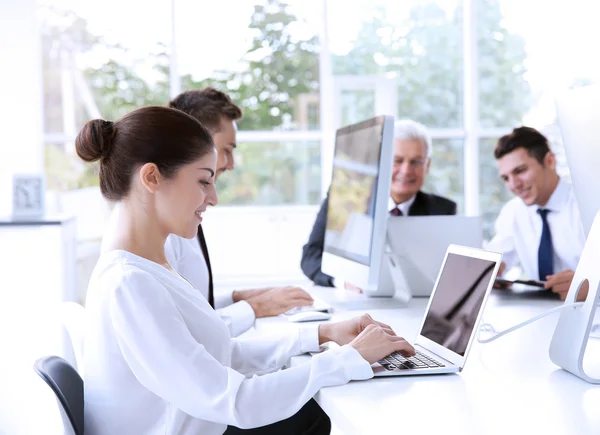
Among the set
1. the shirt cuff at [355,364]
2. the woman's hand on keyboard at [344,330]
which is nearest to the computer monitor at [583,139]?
the woman's hand on keyboard at [344,330]

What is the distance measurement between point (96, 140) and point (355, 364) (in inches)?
25.7

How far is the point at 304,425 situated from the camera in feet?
6.27

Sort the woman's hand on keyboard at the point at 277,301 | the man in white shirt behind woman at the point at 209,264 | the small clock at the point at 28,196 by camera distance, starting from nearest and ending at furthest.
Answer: the man in white shirt behind woman at the point at 209,264
the woman's hand on keyboard at the point at 277,301
the small clock at the point at 28,196

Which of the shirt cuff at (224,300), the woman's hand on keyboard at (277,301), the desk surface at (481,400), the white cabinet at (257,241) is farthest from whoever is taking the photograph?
the white cabinet at (257,241)

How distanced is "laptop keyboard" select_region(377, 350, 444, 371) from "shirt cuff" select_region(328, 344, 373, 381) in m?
0.06

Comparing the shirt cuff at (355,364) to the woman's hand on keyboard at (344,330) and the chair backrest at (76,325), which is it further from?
the chair backrest at (76,325)

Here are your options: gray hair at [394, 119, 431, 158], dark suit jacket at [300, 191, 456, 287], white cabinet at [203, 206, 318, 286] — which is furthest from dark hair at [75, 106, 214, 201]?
white cabinet at [203, 206, 318, 286]

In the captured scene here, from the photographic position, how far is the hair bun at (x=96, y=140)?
1.42 m

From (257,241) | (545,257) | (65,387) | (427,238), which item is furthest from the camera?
(257,241)

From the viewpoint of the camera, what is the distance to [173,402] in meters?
1.26

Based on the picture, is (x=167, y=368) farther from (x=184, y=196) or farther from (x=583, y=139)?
(x=583, y=139)

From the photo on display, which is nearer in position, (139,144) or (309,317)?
(139,144)

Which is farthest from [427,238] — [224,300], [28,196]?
[28,196]

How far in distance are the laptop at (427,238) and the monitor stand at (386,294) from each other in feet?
0.03
